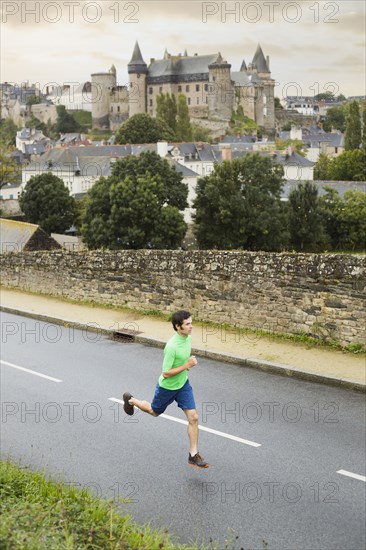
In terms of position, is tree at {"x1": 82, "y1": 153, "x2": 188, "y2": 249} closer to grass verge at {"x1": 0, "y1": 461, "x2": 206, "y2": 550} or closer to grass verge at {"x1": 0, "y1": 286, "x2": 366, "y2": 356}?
grass verge at {"x1": 0, "y1": 286, "x2": 366, "y2": 356}

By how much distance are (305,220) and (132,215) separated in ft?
62.3

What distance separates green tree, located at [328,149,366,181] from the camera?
106188 mm

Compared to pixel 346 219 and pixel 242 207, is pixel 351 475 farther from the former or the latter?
pixel 346 219

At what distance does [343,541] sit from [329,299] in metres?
7.24

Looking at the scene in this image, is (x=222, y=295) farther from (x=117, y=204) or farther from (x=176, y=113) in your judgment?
(x=176, y=113)

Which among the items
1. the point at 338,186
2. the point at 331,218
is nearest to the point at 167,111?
the point at 338,186

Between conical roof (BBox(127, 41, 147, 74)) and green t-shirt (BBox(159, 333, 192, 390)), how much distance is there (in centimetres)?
19242

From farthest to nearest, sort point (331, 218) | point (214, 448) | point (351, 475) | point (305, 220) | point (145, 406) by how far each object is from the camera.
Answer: point (331, 218) → point (305, 220) → point (214, 448) → point (145, 406) → point (351, 475)

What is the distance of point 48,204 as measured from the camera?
76500mm

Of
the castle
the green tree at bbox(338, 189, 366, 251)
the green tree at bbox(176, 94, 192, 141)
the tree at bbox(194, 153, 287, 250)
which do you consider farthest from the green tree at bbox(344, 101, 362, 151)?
the castle

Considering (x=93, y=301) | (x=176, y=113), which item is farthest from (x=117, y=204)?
(x=176, y=113)

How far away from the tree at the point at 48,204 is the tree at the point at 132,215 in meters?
8.97

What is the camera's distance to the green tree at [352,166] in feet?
348

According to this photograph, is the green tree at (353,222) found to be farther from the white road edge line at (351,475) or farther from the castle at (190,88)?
the castle at (190,88)
